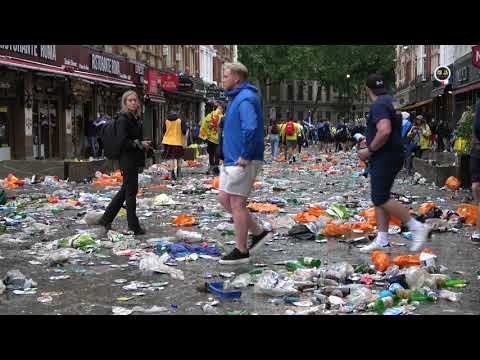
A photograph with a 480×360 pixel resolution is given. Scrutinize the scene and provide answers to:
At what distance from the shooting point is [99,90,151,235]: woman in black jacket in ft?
27.7

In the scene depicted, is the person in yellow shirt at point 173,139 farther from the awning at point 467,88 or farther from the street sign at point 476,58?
the awning at point 467,88

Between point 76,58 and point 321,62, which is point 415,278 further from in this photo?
point 321,62

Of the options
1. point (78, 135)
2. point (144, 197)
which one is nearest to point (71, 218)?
point (144, 197)

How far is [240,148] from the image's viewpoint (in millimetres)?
6605

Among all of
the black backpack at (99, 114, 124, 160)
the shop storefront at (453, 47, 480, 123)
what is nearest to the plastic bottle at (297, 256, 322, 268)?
the black backpack at (99, 114, 124, 160)

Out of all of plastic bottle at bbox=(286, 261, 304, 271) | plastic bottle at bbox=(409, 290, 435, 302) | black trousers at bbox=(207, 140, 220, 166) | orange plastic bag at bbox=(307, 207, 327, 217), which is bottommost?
plastic bottle at bbox=(409, 290, 435, 302)

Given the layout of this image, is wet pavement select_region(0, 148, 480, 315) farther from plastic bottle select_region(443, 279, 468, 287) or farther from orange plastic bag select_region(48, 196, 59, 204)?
orange plastic bag select_region(48, 196, 59, 204)

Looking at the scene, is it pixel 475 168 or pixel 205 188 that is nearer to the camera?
pixel 475 168

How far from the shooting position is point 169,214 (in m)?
10.6

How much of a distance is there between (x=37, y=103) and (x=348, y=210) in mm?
17063

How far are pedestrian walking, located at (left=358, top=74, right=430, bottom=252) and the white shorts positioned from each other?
4.29 ft

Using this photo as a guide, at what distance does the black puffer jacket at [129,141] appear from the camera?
8.41 m

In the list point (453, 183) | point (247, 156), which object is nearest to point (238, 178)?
point (247, 156)
